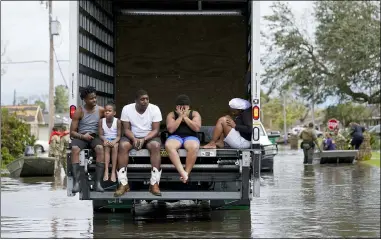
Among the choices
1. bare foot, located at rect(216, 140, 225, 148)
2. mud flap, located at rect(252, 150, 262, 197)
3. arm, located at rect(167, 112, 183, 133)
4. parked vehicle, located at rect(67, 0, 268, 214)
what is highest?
parked vehicle, located at rect(67, 0, 268, 214)

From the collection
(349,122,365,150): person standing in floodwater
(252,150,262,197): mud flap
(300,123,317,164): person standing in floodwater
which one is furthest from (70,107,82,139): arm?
(349,122,365,150): person standing in floodwater

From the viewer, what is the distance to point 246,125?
1303 cm

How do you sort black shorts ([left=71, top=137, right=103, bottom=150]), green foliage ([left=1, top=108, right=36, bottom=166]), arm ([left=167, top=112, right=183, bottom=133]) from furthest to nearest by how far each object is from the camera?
green foliage ([left=1, top=108, right=36, bottom=166]) → arm ([left=167, top=112, right=183, bottom=133]) → black shorts ([left=71, top=137, right=103, bottom=150])

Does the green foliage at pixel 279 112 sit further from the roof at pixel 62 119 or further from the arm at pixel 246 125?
the arm at pixel 246 125

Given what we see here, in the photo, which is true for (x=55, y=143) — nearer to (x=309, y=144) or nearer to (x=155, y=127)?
(x=309, y=144)

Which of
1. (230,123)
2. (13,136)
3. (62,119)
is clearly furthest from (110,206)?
(62,119)

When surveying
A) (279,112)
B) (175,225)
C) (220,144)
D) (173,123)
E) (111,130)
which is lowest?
(175,225)

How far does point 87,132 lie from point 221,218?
299 centimetres

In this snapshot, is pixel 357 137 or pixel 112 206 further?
pixel 357 137

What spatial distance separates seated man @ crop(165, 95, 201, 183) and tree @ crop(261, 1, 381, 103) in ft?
86.6

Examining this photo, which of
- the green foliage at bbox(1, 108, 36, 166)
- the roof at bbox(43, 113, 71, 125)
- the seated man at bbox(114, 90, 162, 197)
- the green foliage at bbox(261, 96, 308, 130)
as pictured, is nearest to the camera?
the seated man at bbox(114, 90, 162, 197)

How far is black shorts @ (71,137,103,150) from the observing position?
497 inches

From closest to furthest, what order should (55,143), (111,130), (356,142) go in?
(111,130) < (55,143) < (356,142)

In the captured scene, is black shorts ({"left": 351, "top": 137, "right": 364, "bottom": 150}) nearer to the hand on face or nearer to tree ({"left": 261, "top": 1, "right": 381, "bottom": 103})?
tree ({"left": 261, "top": 1, "right": 381, "bottom": 103})
